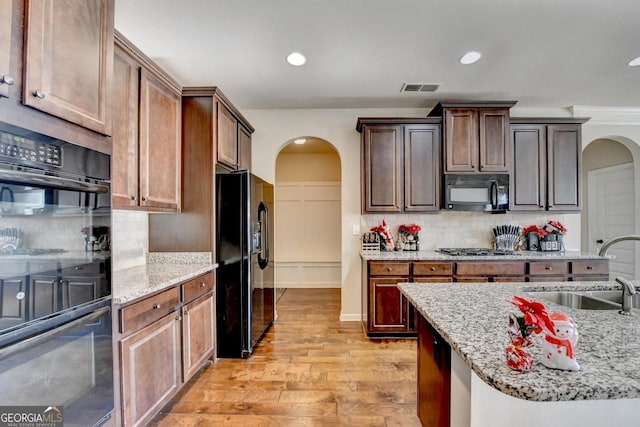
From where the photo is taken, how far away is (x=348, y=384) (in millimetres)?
2420

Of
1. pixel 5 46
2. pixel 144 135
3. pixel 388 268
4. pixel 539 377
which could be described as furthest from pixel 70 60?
pixel 388 268

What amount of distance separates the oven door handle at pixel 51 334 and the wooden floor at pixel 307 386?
3.42ft

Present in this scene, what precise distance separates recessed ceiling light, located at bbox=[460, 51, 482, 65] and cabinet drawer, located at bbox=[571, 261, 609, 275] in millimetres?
2375

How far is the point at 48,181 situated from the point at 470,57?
10.1 ft

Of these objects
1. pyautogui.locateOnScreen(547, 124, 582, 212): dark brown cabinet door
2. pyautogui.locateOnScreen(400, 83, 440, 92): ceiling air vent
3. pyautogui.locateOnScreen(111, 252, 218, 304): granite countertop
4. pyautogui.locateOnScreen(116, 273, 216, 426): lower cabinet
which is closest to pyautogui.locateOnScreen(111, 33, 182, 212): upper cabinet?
pyautogui.locateOnScreen(111, 252, 218, 304): granite countertop

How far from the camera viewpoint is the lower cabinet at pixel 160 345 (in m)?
1.66

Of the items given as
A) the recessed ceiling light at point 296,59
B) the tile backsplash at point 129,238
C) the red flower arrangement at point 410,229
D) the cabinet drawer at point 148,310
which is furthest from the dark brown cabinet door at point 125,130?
the red flower arrangement at point 410,229

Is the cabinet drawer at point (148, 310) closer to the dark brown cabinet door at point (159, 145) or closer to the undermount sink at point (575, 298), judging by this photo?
the dark brown cabinet door at point (159, 145)

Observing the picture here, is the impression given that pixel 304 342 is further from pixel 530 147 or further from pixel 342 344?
pixel 530 147

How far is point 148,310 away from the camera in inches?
72.2

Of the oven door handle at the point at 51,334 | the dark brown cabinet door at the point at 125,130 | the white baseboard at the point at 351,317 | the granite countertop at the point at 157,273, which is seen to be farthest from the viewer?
the white baseboard at the point at 351,317

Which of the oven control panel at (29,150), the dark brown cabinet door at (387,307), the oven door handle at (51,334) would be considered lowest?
the dark brown cabinet door at (387,307)

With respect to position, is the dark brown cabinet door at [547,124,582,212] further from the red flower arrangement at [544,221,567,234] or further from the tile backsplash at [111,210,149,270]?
the tile backsplash at [111,210,149,270]

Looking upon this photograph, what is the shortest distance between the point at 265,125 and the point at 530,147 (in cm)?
321
